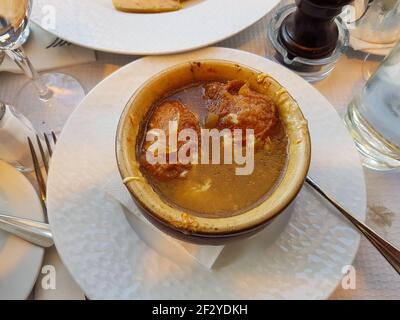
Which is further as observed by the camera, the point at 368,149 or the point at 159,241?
the point at 368,149

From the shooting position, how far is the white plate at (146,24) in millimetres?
994

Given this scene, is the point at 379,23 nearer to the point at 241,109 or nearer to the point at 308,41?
the point at 308,41

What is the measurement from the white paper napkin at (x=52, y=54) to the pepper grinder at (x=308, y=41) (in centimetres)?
49

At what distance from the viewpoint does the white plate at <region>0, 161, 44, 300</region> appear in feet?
2.44

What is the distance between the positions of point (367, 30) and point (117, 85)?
0.68 metres

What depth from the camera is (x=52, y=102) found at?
105 centimetres

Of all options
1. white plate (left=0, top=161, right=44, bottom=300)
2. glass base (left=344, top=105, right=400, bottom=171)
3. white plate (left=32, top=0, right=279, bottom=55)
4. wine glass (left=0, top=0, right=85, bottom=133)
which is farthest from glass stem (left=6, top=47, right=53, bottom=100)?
glass base (left=344, top=105, right=400, bottom=171)

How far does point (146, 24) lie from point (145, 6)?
8 centimetres

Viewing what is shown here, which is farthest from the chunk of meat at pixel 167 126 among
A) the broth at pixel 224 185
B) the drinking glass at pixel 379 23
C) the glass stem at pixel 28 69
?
the drinking glass at pixel 379 23

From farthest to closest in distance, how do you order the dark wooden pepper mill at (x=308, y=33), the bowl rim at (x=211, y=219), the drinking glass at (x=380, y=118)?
the dark wooden pepper mill at (x=308, y=33) → the drinking glass at (x=380, y=118) → the bowl rim at (x=211, y=219)

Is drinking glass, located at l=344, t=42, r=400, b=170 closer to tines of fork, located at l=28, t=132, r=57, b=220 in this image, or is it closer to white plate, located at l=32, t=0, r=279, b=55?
white plate, located at l=32, t=0, r=279, b=55

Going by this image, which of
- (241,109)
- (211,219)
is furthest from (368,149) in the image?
(211,219)

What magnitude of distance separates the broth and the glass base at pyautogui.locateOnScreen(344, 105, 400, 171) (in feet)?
0.88

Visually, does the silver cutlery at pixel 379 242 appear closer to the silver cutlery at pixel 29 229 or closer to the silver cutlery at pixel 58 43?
the silver cutlery at pixel 29 229
